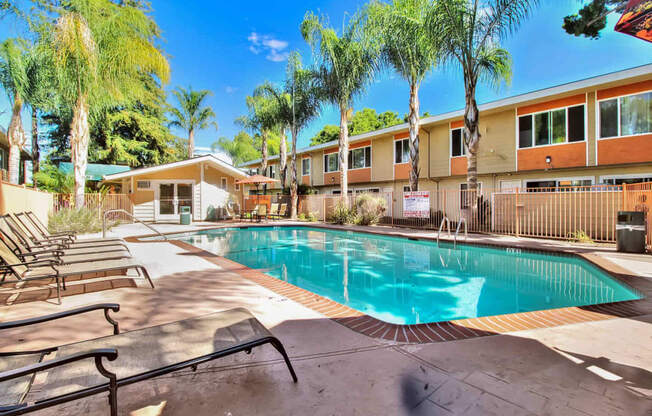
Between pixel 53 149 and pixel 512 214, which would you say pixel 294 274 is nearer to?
pixel 512 214

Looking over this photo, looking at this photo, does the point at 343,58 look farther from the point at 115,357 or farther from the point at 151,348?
the point at 115,357

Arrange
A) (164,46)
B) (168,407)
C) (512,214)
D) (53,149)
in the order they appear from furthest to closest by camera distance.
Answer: (53,149), (164,46), (512,214), (168,407)

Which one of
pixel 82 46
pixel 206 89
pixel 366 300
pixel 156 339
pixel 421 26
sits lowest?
pixel 366 300

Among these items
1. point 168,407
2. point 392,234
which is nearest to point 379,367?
point 168,407

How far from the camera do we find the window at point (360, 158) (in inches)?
818

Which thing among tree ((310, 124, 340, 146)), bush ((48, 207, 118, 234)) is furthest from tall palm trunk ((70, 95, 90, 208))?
tree ((310, 124, 340, 146))

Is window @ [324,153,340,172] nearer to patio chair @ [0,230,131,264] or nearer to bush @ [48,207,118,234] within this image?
bush @ [48,207,118,234]

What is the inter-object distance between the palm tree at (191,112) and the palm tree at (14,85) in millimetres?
12031

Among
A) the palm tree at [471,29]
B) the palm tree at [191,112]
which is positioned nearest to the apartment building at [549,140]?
the palm tree at [471,29]

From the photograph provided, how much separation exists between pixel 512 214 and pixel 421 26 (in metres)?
7.84

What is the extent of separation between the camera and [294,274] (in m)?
6.60

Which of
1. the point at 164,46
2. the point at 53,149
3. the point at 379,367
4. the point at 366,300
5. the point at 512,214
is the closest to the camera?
the point at 379,367

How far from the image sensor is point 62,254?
14.4 feet

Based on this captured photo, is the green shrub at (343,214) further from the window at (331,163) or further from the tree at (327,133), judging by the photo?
the tree at (327,133)
